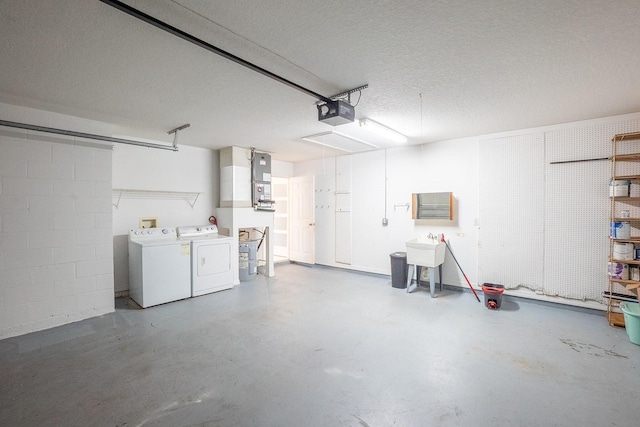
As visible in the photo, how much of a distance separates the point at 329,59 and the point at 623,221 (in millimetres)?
4039

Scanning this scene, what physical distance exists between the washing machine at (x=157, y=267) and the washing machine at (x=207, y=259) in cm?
11

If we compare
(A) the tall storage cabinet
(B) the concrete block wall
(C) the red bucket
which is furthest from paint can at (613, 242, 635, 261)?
(B) the concrete block wall

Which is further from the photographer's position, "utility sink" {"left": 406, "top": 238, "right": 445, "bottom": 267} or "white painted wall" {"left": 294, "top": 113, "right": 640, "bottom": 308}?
"utility sink" {"left": 406, "top": 238, "right": 445, "bottom": 267}

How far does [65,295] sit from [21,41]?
2.86 meters

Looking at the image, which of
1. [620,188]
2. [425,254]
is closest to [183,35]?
[425,254]

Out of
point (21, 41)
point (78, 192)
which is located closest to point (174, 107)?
point (21, 41)

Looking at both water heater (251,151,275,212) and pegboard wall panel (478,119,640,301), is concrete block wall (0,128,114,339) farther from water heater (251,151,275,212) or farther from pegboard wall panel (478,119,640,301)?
pegboard wall panel (478,119,640,301)

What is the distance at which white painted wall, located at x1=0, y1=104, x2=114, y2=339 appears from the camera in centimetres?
307

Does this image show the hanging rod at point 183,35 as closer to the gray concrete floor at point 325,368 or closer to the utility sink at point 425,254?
the gray concrete floor at point 325,368

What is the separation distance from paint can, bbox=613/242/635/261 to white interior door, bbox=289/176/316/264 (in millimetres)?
4916

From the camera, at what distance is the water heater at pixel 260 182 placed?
5.35m

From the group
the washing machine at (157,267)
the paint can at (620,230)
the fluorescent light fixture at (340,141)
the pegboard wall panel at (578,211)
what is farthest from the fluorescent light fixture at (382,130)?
the washing machine at (157,267)

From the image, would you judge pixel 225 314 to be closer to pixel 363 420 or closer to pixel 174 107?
pixel 363 420

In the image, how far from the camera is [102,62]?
2.19 metres
